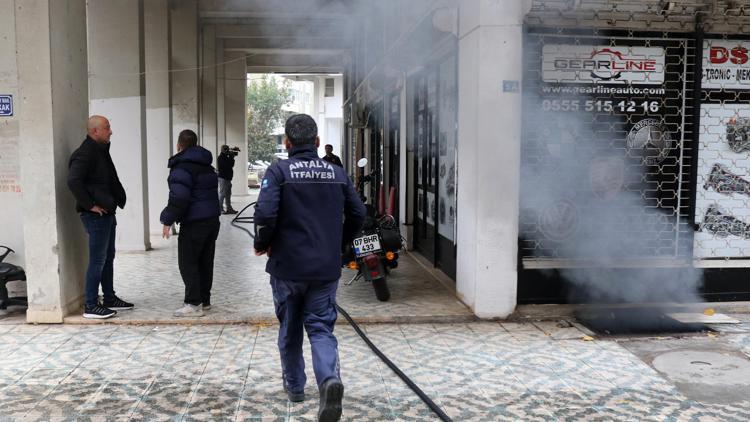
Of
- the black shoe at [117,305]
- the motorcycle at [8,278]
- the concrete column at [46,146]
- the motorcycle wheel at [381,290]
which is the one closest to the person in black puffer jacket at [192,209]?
the black shoe at [117,305]

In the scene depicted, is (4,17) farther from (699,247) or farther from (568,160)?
(699,247)

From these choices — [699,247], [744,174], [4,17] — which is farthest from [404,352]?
[4,17]

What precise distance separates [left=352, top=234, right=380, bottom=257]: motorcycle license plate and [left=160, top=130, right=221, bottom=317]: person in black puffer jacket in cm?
143

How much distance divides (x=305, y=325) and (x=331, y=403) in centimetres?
51

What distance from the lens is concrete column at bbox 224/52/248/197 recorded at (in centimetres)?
2581

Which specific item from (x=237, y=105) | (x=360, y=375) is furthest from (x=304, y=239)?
(x=237, y=105)

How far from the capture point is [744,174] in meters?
6.39

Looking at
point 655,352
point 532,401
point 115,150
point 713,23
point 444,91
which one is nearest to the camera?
point 532,401

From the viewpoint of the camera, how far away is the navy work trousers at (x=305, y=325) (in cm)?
373

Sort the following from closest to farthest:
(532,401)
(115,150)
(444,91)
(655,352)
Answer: (532,401) < (655,352) < (444,91) < (115,150)

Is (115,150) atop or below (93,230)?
atop

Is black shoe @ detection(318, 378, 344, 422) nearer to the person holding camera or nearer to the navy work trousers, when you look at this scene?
the navy work trousers

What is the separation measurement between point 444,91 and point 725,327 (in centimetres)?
373

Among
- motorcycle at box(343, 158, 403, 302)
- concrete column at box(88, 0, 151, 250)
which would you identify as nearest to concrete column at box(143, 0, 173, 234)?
concrete column at box(88, 0, 151, 250)
